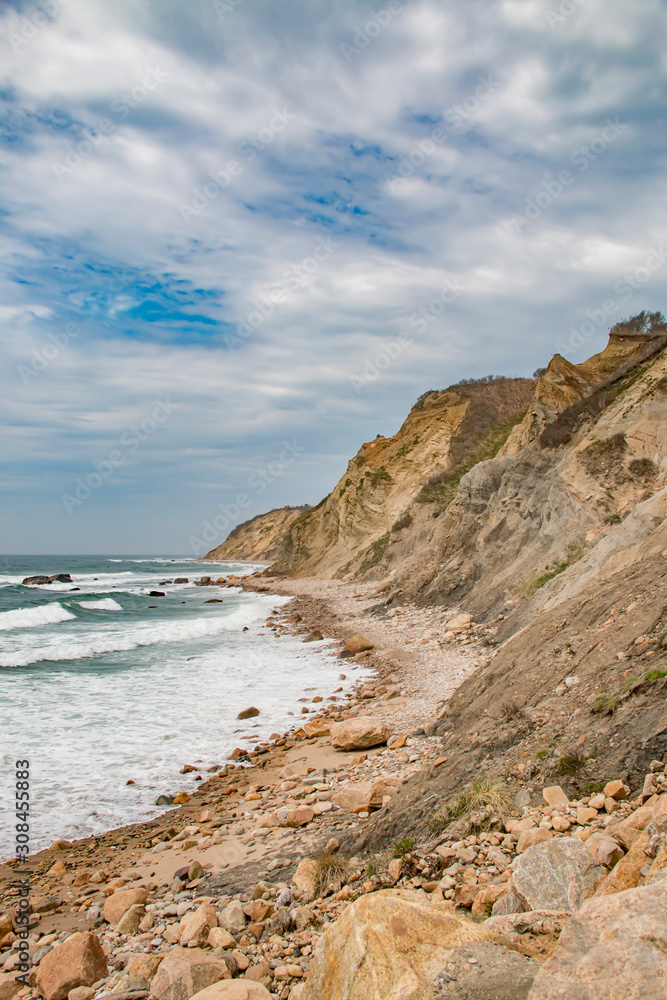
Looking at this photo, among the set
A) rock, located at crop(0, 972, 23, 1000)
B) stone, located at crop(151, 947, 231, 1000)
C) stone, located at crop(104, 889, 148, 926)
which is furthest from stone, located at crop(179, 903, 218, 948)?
rock, located at crop(0, 972, 23, 1000)

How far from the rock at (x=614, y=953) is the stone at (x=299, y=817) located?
4.85 meters

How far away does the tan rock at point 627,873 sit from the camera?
8.58 feet

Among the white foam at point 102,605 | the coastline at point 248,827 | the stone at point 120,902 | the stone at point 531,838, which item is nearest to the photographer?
the stone at point 531,838

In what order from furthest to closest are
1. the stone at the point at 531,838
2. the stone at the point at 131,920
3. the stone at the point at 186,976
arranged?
the stone at the point at 131,920 → the stone at the point at 531,838 → the stone at the point at 186,976

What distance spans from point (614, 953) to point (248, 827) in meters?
5.70

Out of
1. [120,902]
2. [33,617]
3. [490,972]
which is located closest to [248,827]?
[120,902]

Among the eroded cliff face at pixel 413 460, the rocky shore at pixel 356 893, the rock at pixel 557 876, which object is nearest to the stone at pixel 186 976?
the rocky shore at pixel 356 893

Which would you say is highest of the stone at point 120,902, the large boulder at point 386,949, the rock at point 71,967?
the large boulder at point 386,949

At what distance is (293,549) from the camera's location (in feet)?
174

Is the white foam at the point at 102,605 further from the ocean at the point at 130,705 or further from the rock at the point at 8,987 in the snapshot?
the rock at the point at 8,987

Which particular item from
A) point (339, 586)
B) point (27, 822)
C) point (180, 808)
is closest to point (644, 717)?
point (180, 808)

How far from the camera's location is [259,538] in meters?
111

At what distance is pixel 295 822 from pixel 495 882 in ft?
11.5

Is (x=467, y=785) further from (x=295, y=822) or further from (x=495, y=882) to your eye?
(x=295, y=822)
